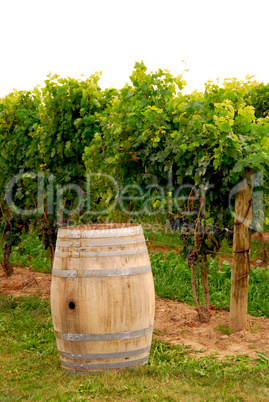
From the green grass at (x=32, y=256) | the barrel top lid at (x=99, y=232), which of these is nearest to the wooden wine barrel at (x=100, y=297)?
the barrel top lid at (x=99, y=232)

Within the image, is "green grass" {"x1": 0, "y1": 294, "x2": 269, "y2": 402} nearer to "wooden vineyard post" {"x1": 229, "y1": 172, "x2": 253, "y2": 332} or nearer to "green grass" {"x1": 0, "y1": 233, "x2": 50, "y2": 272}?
"wooden vineyard post" {"x1": 229, "y1": 172, "x2": 253, "y2": 332}

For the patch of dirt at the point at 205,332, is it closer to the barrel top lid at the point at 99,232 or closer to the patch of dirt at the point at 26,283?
the barrel top lid at the point at 99,232

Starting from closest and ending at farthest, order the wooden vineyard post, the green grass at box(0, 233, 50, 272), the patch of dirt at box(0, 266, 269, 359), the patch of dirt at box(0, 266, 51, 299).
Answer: the patch of dirt at box(0, 266, 269, 359)
the wooden vineyard post
the patch of dirt at box(0, 266, 51, 299)
the green grass at box(0, 233, 50, 272)

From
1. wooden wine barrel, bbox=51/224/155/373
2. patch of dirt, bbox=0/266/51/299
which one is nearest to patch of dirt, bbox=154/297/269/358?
wooden wine barrel, bbox=51/224/155/373

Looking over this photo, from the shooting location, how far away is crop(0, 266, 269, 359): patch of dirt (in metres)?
4.84

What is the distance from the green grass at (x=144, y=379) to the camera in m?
3.70

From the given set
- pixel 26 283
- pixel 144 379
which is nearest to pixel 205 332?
pixel 144 379

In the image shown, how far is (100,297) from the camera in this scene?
397 cm

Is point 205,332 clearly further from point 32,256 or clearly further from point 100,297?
point 32,256

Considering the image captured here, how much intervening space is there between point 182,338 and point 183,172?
5.93 feet

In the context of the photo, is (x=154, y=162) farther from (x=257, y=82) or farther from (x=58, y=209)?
(x=257, y=82)

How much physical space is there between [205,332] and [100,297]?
183cm

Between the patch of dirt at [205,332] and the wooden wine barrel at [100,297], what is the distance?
100 cm

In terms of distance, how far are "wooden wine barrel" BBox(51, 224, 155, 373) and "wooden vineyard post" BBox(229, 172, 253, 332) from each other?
4.46ft
